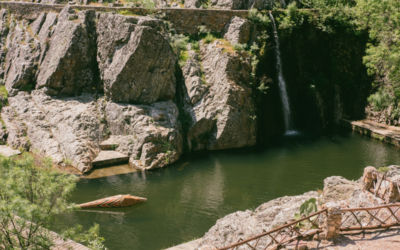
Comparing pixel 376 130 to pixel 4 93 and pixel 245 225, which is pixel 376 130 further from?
pixel 4 93

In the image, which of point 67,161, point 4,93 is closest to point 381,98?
point 67,161

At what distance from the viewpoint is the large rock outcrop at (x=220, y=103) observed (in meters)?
27.7

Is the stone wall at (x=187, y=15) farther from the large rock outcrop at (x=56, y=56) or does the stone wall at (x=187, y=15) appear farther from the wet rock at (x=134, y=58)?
the wet rock at (x=134, y=58)

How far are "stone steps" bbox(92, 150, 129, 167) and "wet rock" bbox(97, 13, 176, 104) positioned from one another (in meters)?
4.69

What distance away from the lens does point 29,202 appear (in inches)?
376

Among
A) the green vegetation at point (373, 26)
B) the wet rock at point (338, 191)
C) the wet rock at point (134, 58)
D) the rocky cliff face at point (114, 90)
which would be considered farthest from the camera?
the wet rock at point (134, 58)

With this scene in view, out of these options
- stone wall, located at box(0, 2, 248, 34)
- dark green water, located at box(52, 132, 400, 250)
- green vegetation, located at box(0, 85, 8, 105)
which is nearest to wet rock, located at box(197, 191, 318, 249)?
dark green water, located at box(52, 132, 400, 250)

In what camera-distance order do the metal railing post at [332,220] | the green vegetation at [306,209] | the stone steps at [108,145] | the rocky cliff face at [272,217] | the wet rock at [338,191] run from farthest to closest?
1. the stone steps at [108,145]
2. the wet rock at [338,191]
3. the rocky cliff face at [272,217]
4. the green vegetation at [306,209]
5. the metal railing post at [332,220]

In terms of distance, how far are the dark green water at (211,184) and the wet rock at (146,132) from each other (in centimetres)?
118

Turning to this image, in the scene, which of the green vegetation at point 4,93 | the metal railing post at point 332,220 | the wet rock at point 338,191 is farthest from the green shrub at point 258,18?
the metal railing post at point 332,220

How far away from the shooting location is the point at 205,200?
19.0 metres

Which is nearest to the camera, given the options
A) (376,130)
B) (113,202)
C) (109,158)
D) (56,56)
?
(113,202)

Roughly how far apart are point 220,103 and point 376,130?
14982 mm

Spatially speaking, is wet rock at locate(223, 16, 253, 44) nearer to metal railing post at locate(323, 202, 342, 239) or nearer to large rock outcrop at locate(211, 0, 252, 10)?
large rock outcrop at locate(211, 0, 252, 10)
